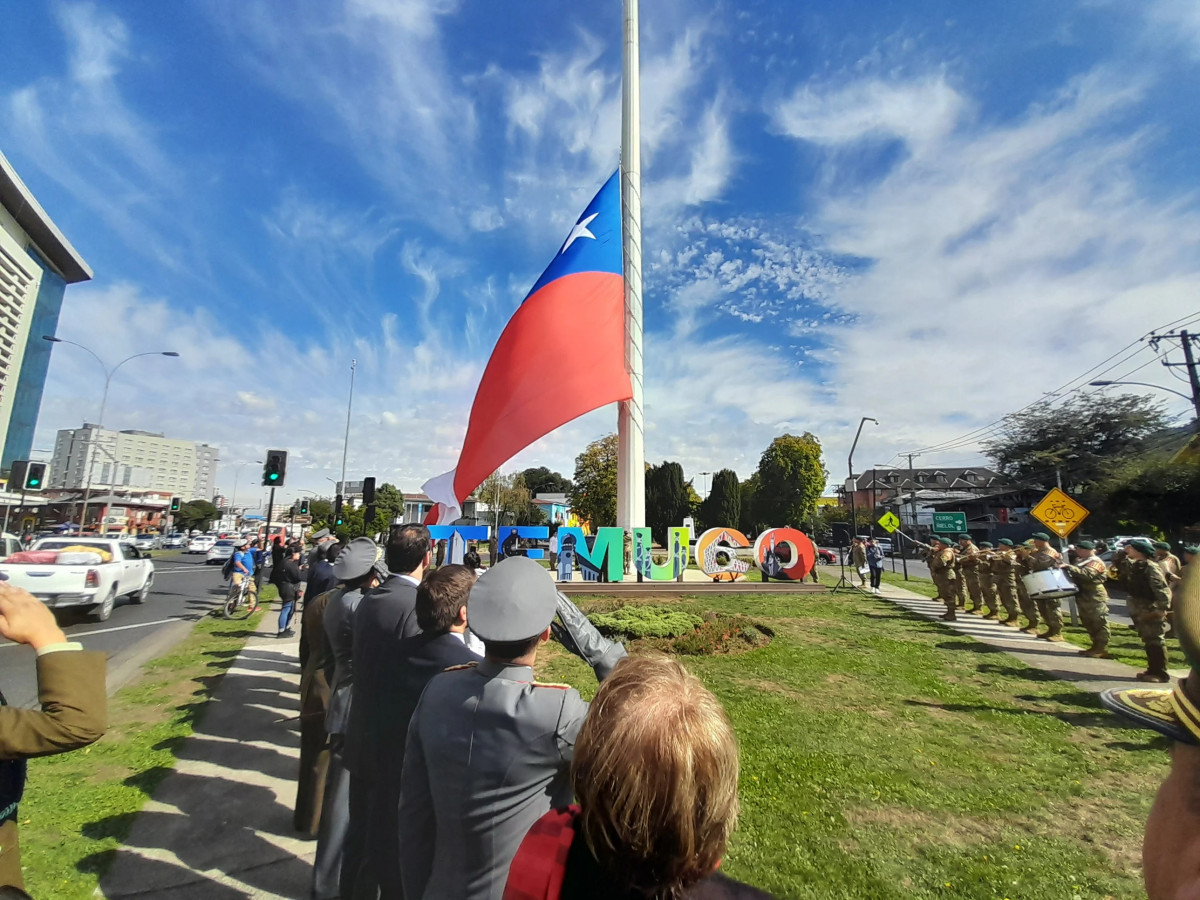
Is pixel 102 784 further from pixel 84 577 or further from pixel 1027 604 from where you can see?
pixel 1027 604

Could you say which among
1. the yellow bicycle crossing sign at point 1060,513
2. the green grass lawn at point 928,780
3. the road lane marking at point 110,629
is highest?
the yellow bicycle crossing sign at point 1060,513

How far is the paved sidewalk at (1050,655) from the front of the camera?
7.89m

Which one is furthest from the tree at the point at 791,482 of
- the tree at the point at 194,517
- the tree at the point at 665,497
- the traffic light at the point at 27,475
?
the tree at the point at 194,517

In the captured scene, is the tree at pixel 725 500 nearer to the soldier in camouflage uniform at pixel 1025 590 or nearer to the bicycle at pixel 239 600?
the soldier in camouflage uniform at pixel 1025 590

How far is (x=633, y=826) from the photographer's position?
107 centimetres

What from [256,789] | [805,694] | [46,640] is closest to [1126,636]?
[805,694]

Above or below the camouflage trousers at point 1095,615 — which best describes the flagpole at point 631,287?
above

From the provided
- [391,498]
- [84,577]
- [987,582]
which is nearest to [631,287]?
[987,582]

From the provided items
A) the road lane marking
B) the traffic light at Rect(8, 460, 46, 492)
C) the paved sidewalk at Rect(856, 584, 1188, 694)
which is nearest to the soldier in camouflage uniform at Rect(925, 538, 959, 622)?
the paved sidewalk at Rect(856, 584, 1188, 694)

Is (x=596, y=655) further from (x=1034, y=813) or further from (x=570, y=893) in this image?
(x=1034, y=813)

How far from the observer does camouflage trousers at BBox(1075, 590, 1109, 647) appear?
9180 millimetres

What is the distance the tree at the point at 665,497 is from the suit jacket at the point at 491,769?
50.4m

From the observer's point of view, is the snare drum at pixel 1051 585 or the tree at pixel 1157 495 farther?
the tree at pixel 1157 495

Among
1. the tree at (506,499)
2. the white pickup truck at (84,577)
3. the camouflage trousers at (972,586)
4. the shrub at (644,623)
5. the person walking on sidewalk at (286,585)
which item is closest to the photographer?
the shrub at (644,623)
